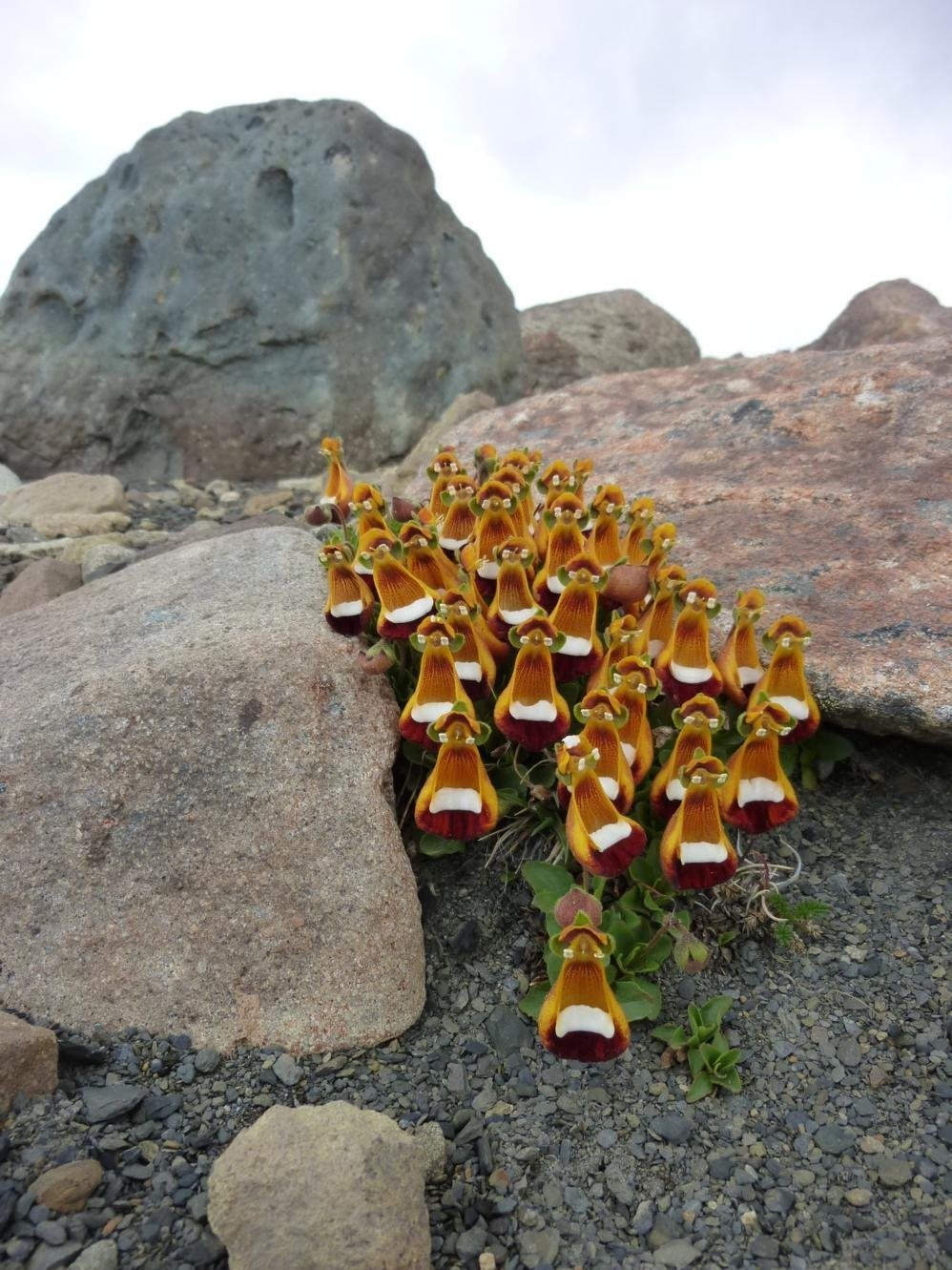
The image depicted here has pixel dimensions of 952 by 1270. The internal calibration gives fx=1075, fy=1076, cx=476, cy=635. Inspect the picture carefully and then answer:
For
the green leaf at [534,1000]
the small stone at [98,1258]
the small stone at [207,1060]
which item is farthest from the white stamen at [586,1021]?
the small stone at [98,1258]

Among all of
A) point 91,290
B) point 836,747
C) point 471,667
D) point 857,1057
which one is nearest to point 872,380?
point 836,747

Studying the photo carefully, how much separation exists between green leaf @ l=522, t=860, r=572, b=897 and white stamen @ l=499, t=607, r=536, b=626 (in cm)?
72

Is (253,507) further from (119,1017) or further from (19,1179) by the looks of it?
(19,1179)

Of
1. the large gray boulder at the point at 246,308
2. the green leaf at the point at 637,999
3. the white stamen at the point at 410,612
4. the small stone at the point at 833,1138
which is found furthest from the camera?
the large gray boulder at the point at 246,308

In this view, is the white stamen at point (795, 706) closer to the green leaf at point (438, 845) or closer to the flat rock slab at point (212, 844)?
the green leaf at point (438, 845)

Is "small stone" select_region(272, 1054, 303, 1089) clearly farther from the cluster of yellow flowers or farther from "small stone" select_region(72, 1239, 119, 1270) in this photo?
the cluster of yellow flowers

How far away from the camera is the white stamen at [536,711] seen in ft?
9.92

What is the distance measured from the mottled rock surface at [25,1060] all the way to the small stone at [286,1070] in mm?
545

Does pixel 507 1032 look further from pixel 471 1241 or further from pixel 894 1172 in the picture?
pixel 894 1172

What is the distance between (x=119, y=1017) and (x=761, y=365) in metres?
4.51

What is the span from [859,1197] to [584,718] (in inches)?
49.7

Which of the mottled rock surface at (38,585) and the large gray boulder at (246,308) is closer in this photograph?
the mottled rock surface at (38,585)

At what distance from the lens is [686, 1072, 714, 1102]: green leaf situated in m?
2.72

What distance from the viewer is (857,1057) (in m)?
2.82
